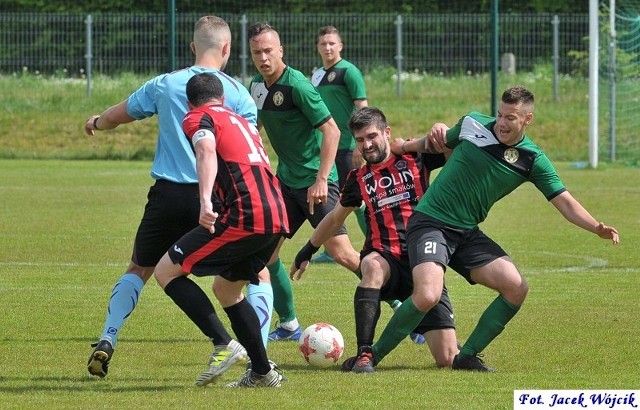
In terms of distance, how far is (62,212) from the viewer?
17359 millimetres

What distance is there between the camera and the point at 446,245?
7504 millimetres

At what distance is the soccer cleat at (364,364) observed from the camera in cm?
732

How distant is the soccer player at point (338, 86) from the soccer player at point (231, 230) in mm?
5938

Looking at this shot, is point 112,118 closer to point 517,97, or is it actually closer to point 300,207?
point 300,207

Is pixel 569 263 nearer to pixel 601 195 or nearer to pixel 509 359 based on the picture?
pixel 509 359

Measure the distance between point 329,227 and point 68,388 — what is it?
1991 millimetres

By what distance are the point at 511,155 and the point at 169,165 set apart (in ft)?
6.60

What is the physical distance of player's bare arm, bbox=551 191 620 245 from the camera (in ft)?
24.1

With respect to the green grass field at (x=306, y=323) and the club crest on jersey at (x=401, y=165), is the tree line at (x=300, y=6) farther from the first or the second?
the club crest on jersey at (x=401, y=165)

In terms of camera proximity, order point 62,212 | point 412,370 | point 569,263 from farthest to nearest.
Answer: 1. point 62,212
2. point 569,263
3. point 412,370

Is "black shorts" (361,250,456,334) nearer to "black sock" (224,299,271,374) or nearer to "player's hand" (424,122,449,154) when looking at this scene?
"player's hand" (424,122,449,154)

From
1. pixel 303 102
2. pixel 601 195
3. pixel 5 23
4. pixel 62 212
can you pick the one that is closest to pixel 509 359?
pixel 303 102

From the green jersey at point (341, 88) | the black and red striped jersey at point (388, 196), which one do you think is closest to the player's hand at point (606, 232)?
the black and red striped jersey at point (388, 196)

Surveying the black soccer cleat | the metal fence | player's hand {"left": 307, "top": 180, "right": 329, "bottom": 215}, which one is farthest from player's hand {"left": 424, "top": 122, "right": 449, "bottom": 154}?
the metal fence
